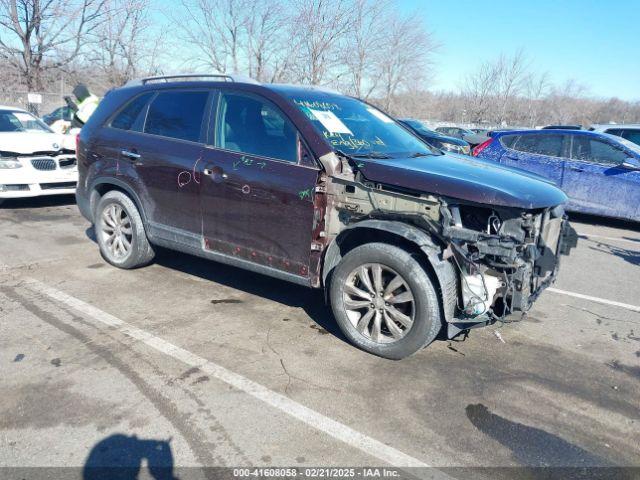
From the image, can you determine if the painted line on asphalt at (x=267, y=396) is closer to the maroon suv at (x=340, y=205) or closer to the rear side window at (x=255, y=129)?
the maroon suv at (x=340, y=205)

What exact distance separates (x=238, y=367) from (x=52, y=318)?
173cm

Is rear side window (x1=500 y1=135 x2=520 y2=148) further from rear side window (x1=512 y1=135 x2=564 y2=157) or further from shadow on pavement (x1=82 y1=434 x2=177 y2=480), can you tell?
shadow on pavement (x1=82 y1=434 x2=177 y2=480)

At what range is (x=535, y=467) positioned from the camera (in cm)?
263

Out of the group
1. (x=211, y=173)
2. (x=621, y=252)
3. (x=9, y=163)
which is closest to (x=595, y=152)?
(x=621, y=252)

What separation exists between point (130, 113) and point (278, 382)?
10.7ft

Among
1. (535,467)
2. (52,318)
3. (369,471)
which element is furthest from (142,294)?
(535,467)

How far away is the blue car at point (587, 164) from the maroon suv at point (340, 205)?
5298 mm

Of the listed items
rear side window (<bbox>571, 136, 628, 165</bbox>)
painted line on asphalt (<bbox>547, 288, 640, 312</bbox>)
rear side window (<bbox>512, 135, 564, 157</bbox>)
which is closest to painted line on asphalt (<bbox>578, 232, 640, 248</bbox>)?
rear side window (<bbox>571, 136, 628, 165</bbox>)

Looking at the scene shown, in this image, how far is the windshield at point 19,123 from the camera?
870cm

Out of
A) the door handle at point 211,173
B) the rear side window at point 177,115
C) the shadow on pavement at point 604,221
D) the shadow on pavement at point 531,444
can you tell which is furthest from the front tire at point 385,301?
the shadow on pavement at point 604,221

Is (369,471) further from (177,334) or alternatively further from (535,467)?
(177,334)

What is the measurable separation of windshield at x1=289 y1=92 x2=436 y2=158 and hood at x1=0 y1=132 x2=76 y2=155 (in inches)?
218

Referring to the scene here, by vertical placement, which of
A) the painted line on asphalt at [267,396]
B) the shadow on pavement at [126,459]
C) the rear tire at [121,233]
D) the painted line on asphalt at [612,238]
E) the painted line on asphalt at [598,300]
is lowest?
the shadow on pavement at [126,459]

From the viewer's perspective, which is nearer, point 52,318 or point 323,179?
point 323,179
